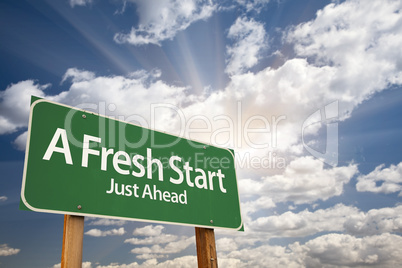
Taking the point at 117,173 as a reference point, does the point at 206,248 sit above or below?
below

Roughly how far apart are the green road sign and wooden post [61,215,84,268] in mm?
100

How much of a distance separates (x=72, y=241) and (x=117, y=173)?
2.62 feet

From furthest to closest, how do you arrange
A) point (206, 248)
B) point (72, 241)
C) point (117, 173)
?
point (206, 248) < point (117, 173) < point (72, 241)

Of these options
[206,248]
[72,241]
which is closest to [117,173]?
[72,241]

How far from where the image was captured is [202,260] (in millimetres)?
3938

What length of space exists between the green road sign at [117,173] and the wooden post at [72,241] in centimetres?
10

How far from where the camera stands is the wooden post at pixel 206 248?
3.90 meters

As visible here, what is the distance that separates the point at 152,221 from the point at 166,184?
0.48 metres

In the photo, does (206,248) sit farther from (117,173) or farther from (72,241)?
(72,241)

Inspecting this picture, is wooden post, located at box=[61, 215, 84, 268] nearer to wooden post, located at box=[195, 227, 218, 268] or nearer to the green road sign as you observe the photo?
the green road sign

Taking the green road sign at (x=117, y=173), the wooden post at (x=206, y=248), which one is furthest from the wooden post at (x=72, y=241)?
the wooden post at (x=206, y=248)

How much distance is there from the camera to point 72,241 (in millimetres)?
2850

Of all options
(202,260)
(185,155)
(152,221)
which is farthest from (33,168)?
(202,260)

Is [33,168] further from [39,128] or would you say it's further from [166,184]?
[166,184]
